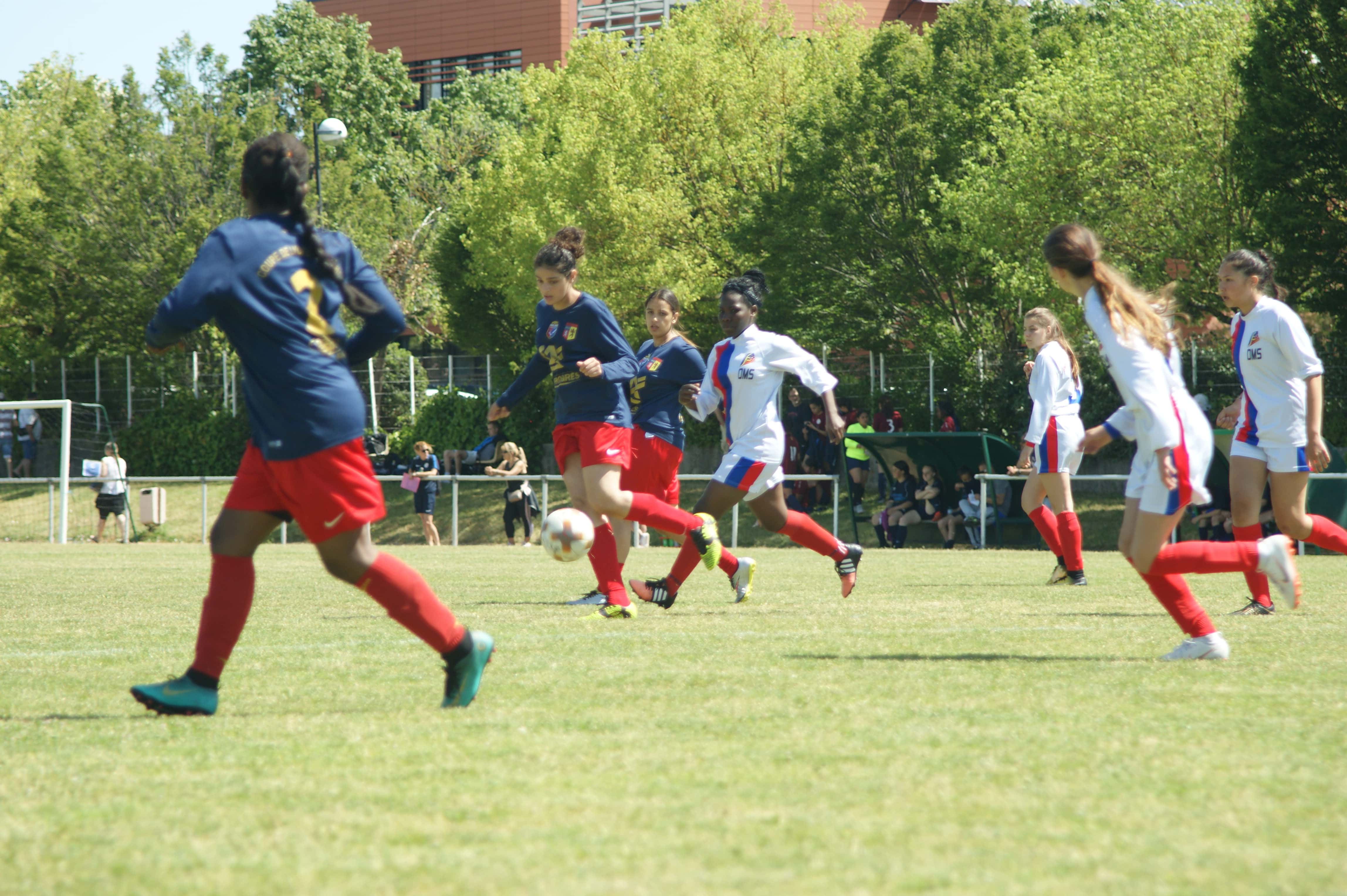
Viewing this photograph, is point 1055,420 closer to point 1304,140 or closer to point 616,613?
point 616,613

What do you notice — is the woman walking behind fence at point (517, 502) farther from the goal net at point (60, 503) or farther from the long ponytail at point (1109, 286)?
the long ponytail at point (1109, 286)

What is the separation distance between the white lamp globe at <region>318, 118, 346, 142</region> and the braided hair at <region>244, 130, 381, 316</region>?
2105 centimetres

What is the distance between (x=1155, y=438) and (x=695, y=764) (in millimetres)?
2718

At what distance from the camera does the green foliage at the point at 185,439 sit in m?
38.7

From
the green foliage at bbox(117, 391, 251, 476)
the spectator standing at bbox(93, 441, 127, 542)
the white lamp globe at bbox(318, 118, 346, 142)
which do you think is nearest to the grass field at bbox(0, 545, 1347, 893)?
the spectator standing at bbox(93, 441, 127, 542)

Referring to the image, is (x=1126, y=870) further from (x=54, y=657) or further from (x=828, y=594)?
(x=828, y=594)

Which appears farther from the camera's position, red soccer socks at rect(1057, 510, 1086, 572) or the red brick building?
the red brick building

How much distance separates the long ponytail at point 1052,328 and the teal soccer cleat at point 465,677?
22.8ft

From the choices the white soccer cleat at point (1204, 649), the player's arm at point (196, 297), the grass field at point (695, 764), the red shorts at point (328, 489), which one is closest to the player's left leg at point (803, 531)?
the grass field at point (695, 764)

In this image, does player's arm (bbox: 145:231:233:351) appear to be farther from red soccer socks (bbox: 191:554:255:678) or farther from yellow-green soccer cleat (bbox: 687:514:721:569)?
yellow-green soccer cleat (bbox: 687:514:721:569)

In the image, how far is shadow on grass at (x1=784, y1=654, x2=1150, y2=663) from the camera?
594 cm

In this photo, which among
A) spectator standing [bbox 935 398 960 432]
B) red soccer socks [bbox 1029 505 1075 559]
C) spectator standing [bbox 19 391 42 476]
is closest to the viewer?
red soccer socks [bbox 1029 505 1075 559]

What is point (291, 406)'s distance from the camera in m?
4.53

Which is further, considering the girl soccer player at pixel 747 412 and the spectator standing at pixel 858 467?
the spectator standing at pixel 858 467
